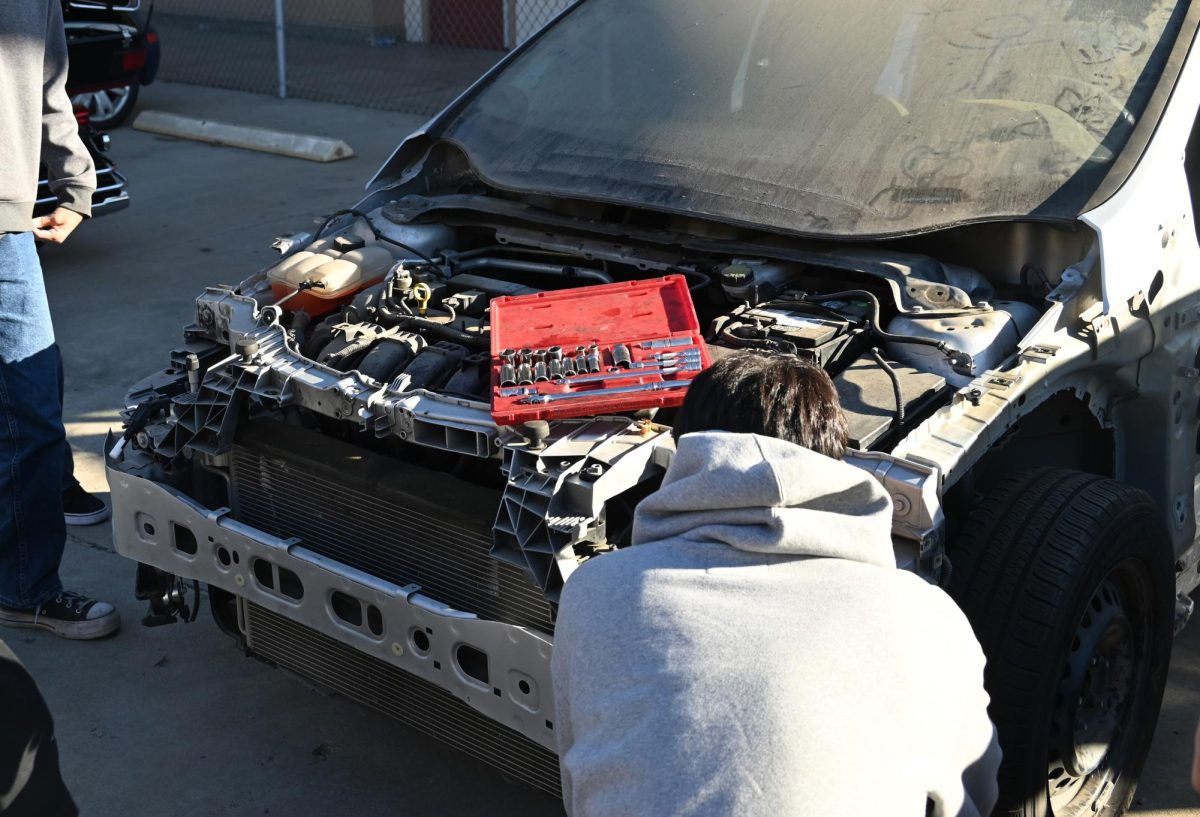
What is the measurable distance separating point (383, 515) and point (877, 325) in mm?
1166

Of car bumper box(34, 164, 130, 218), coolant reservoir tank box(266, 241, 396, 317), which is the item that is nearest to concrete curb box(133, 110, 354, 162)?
car bumper box(34, 164, 130, 218)

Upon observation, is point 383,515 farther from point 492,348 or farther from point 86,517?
point 86,517

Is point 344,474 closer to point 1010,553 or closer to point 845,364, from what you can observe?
point 845,364

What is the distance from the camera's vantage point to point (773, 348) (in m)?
2.78

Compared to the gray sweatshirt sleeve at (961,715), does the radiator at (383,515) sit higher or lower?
lower

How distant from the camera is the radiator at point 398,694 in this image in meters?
2.73

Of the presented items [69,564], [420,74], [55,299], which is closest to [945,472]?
[69,564]

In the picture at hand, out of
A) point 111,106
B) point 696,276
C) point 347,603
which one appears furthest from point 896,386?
point 111,106

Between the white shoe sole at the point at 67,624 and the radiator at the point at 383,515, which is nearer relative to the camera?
the radiator at the point at 383,515

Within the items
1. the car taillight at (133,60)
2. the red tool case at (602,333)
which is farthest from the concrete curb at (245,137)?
the red tool case at (602,333)

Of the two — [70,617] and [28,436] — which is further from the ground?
[28,436]

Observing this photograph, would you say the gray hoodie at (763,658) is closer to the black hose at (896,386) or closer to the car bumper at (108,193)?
the black hose at (896,386)

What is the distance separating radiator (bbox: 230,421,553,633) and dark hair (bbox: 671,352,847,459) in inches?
29.0

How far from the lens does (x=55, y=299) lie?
21.6 ft
